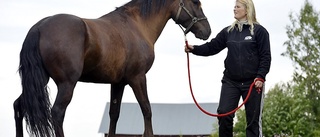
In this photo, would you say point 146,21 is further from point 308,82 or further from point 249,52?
point 308,82

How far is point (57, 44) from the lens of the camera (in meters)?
7.78

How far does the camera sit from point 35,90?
7855 millimetres

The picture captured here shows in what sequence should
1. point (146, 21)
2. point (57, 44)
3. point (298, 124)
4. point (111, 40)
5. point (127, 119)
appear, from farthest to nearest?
1. point (127, 119)
2. point (298, 124)
3. point (146, 21)
4. point (111, 40)
5. point (57, 44)

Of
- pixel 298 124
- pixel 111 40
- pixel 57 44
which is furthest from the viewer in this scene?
pixel 298 124

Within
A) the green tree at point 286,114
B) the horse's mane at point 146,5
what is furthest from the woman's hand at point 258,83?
the green tree at point 286,114

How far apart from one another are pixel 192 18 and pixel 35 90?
2.76 metres

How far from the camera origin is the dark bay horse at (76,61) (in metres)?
7.84

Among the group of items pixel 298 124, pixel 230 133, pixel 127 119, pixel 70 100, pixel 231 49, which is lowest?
pixel 127 119

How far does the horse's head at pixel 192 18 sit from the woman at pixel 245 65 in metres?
0.81

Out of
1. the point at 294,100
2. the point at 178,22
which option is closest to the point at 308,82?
the point at 294,100

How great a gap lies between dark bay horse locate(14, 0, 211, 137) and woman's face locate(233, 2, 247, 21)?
50.0 inches

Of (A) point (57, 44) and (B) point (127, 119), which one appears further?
(B) point (127, 119)

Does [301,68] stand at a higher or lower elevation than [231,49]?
lower

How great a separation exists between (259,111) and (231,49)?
87 centimetres
